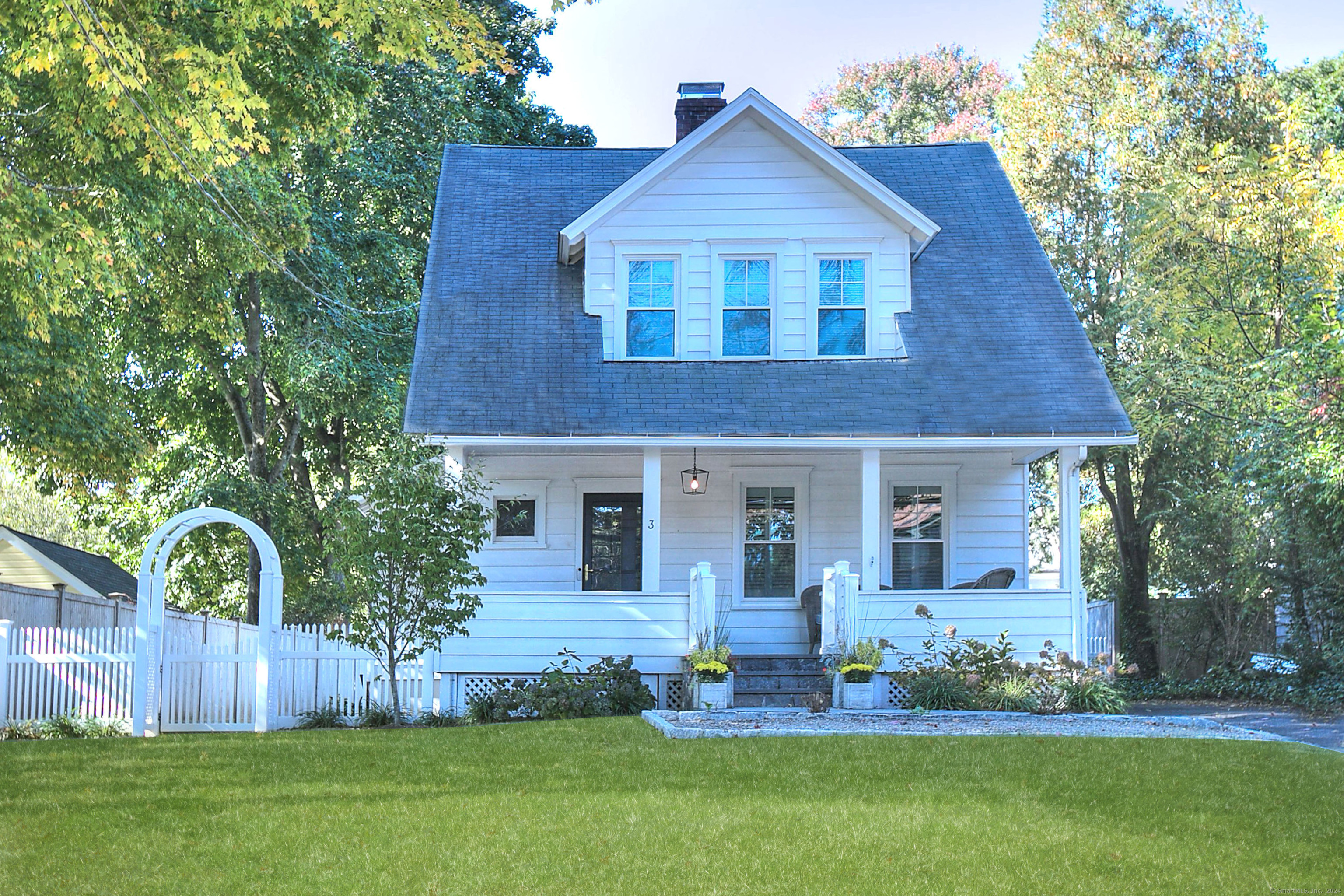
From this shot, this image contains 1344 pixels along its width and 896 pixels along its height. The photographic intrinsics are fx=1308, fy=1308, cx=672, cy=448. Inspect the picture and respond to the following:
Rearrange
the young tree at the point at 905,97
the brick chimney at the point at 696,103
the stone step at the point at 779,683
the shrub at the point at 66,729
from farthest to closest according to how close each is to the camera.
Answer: the young tree at the point at 905,97
the brick chimney at the point at 696,103
the stone step at the point at 779,683
the shrub at the point at 66,729

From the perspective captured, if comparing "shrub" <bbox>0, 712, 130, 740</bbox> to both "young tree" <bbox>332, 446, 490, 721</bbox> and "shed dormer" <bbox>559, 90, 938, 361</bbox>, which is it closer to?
"young tree" <bbox>332, 446, 490, 721</bbox>

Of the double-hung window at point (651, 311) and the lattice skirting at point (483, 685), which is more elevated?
the double-hung window at point (651, 311)

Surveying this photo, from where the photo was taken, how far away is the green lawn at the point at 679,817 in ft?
21.0

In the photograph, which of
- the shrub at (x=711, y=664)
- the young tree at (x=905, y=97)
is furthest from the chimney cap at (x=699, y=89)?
the young tree at (x=905, y=97)

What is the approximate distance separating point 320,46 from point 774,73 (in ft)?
87.4

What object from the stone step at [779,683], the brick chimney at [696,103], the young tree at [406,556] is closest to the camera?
the young tree at [406,556]

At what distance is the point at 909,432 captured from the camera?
577 inches

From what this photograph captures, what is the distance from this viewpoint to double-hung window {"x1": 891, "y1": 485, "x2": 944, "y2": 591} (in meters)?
16.9

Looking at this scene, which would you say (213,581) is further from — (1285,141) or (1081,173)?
(1285,141)

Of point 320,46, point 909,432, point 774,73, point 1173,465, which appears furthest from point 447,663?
point 774,73

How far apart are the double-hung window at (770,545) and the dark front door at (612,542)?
55.2 inches

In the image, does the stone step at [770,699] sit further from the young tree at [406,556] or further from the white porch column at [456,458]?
the white porch column at [456,458]

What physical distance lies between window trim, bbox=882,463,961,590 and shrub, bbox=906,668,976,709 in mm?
3284

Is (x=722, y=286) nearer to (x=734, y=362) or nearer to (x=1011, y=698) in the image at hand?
(x=734, y=362)
